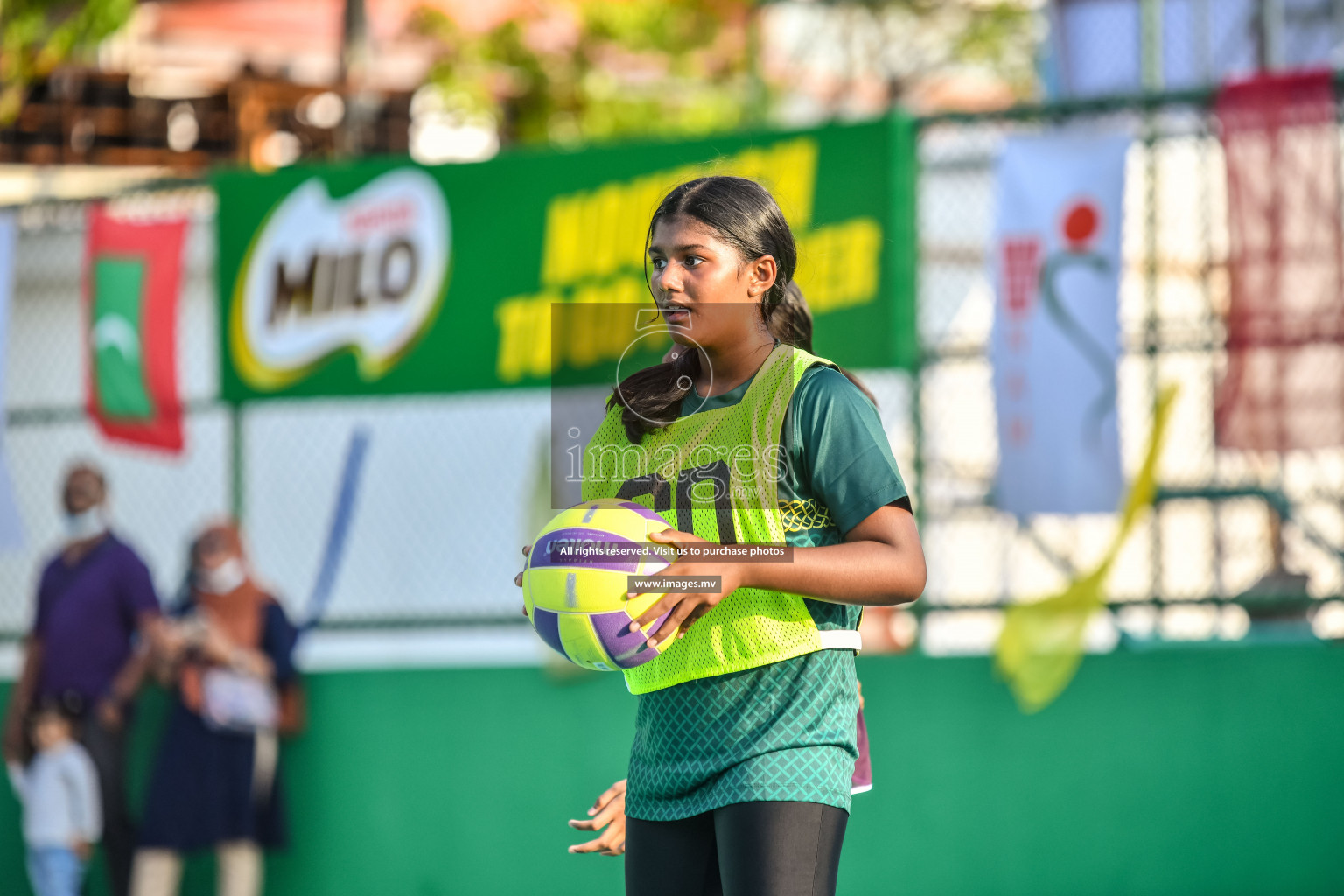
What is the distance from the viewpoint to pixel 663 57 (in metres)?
21.7

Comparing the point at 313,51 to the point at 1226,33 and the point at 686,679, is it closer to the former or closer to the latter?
the point at 1226,33

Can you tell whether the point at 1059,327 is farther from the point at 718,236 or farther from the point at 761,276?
the point at 718,236

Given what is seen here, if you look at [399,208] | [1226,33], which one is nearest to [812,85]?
[1226,33]

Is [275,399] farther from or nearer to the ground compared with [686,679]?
farther from the ground

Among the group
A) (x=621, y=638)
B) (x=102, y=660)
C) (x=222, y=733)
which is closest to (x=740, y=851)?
(x=621, y=638)

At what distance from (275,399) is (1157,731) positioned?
13.5 ft

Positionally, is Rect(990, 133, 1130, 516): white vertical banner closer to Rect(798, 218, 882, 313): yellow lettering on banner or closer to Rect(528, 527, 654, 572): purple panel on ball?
Rect(798, 218, 882, 313): yellow lettering on banner

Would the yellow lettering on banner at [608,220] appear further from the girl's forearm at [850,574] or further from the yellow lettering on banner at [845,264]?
the girl's forearm at [850,574]

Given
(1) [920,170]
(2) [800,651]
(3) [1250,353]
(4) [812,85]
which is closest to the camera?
(2) [800,651]

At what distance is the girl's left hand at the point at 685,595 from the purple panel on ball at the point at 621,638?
0.03 meters

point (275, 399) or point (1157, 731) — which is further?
point (275, 399)

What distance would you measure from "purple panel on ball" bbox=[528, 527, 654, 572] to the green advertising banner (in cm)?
370

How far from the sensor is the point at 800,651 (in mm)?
3039

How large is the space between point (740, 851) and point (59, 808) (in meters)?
5.30
